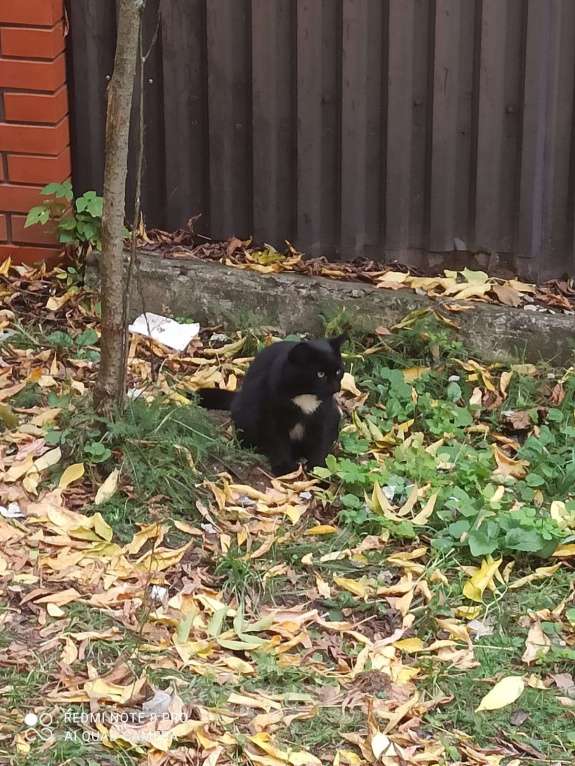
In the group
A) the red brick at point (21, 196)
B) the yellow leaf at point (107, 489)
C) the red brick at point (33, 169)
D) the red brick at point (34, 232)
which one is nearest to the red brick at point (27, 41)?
the red brick at point (33, 169)

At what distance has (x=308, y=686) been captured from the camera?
11.4 feet

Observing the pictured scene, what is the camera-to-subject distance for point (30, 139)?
569cm

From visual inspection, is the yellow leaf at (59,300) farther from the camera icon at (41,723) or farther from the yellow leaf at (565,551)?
the camera icon at (41,723)

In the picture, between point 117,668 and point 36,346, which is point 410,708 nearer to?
point 117,668

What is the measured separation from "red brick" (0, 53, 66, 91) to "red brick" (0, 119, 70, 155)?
0.18 metres

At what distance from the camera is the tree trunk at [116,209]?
401 cm

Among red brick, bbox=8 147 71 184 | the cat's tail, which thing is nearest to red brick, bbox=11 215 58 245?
Result: red brick, bbox=8 147 71 184

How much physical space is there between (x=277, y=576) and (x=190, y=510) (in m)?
0.44

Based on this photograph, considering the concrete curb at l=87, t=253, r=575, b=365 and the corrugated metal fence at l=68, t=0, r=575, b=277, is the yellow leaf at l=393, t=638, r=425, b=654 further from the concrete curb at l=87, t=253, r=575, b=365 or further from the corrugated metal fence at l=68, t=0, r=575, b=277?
the corrugated metal fence at l=68, t=0, r=575, b=277

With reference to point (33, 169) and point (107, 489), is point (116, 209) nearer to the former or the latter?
point (107, 489)

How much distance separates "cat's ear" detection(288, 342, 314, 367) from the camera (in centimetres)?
453

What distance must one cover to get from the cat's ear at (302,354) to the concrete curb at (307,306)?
1.04 m

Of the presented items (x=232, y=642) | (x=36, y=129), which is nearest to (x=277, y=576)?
(x=232, y=642)

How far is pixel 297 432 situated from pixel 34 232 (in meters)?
1.92
